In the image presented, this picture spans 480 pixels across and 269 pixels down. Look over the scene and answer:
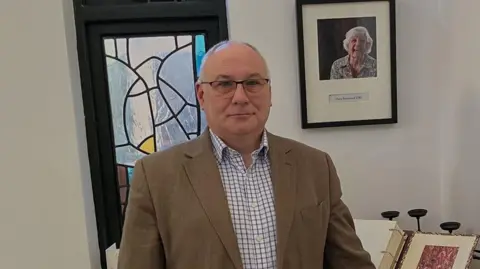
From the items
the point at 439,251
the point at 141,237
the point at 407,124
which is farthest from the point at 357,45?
the point at 141,237

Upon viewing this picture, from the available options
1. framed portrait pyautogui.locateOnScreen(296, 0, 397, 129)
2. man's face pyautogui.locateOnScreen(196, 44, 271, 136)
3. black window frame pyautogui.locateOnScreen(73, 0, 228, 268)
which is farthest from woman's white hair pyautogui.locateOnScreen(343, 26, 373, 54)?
man's face pyautogui.locateOnScreen(196, 44, 271, 136)

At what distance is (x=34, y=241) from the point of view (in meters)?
1.80

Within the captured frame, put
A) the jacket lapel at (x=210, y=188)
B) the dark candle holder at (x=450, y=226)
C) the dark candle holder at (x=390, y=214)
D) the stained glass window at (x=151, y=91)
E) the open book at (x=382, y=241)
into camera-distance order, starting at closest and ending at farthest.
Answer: the jacket lapel at (x=210, y=188) < the open book at (x=382, y=241) < the dark candle holder at (x=450, y=226) < the dark candle holder at (x=390, y=214) < the stained glass window at (x=151, y=91)

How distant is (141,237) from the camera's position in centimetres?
110

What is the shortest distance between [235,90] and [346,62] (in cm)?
78

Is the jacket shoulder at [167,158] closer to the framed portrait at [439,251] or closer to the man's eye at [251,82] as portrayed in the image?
the man's eye at [251,82]

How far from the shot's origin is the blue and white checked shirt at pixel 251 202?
3.67 ft

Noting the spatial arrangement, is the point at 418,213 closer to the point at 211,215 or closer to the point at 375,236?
the point at 375,236

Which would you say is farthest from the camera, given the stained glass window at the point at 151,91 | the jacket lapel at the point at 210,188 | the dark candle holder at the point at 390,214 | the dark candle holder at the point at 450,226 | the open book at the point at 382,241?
the stained glass window at the point at 151,91

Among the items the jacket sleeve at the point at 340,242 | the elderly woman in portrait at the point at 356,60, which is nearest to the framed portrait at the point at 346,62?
the elderly woman in portrait at the point at 356,60

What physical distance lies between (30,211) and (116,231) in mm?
355

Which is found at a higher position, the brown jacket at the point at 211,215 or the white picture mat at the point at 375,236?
the brown jacket at the point at 211,215

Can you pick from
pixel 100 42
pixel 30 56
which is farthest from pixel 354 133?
pixel 30 56

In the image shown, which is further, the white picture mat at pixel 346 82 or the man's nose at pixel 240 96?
the white picture mat at pixel 346 82
